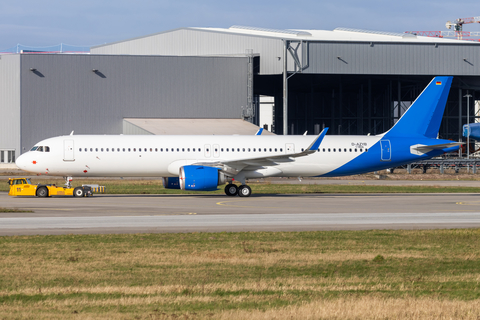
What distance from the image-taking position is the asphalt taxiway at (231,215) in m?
20.1

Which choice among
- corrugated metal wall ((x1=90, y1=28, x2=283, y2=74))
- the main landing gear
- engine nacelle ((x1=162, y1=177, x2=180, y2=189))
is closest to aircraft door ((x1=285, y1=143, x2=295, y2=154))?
the main landing gear

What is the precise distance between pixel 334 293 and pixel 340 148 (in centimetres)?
2800

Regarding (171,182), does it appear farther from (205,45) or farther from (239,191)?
(205,45)

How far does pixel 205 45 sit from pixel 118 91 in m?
12.7

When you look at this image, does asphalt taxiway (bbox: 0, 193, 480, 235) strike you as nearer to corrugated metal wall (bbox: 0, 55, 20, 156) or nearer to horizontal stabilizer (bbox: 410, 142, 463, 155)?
horizontal stabilizer (bbox: 410, 142, 463, 155)

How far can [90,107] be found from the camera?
6297cm

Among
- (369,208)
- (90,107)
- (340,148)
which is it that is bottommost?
(369,208)

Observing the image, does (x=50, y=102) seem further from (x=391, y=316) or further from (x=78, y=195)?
(x=391, y=316)

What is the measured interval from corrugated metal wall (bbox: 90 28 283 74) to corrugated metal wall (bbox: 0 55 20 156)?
738 inches

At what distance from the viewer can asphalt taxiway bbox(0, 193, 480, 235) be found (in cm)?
2009

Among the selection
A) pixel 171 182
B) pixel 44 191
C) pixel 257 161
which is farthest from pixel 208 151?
pixel 44 191

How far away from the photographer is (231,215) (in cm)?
2405

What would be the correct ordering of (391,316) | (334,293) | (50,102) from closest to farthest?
(391,316) < (334,293) < (50,102)

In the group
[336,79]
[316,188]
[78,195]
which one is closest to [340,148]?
[316,188]
